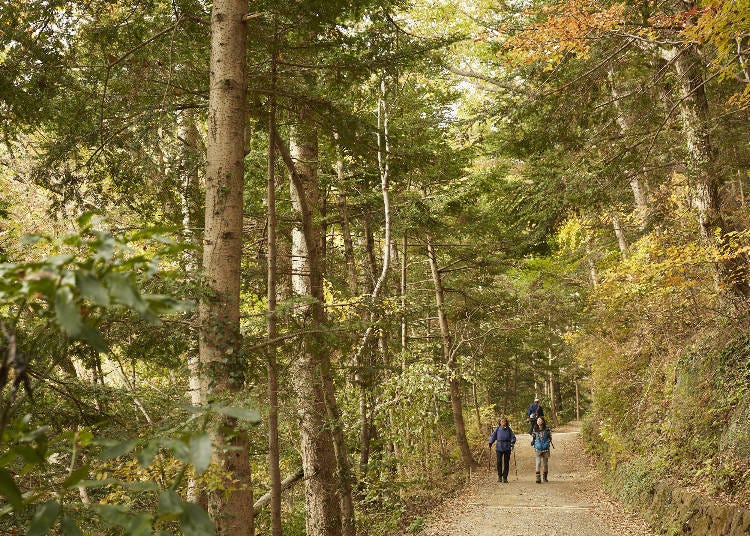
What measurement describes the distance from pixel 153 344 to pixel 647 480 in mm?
9115

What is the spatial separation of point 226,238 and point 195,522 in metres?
4.15

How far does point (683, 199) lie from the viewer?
480 inches

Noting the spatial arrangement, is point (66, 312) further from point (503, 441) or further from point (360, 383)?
point (503, 441)

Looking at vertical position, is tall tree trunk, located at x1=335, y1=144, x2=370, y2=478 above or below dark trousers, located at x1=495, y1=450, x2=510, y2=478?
above

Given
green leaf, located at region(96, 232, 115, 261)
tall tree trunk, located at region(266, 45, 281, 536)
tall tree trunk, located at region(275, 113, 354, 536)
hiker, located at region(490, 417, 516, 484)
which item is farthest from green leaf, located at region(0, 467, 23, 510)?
hiker, located at region(490, 417, 516, 484)

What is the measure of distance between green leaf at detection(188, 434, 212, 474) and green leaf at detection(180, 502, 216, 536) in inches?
6.4

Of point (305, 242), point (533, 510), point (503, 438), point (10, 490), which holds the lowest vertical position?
point (533, 510)

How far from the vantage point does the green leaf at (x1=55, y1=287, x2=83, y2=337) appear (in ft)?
3.74

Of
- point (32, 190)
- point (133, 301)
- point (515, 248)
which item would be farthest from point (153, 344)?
point (515, 248)

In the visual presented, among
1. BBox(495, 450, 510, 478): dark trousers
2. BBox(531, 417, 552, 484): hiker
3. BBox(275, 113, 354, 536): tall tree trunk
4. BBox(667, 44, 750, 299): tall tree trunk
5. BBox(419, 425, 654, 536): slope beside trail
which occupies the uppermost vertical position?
BBox(667, 44, 750, 299): tall tree trunk

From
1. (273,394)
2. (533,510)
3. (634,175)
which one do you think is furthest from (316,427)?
Result: (634,175)

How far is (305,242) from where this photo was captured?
8383 millimetres

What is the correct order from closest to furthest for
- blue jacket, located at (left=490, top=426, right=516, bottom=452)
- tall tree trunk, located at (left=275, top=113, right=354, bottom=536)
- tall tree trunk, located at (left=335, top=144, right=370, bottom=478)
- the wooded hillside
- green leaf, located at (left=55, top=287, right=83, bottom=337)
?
green leaf, located at (left=55, top=287, right=83, bottom=337), the wooded hillside, tall tree trunk, located at (left=275, top=113, right=354, bottom=536), tall tree trunk, located at (left=335, top=144, right=370, bottom=478), blue jacket, located at (left=490, top=426, right=516, bottom=452)

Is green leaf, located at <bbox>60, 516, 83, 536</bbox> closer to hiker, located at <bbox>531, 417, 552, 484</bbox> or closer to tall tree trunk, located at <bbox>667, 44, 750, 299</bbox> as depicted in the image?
tall tree trunk, located at <bbox>667, 44, 750, 299</bbox>
